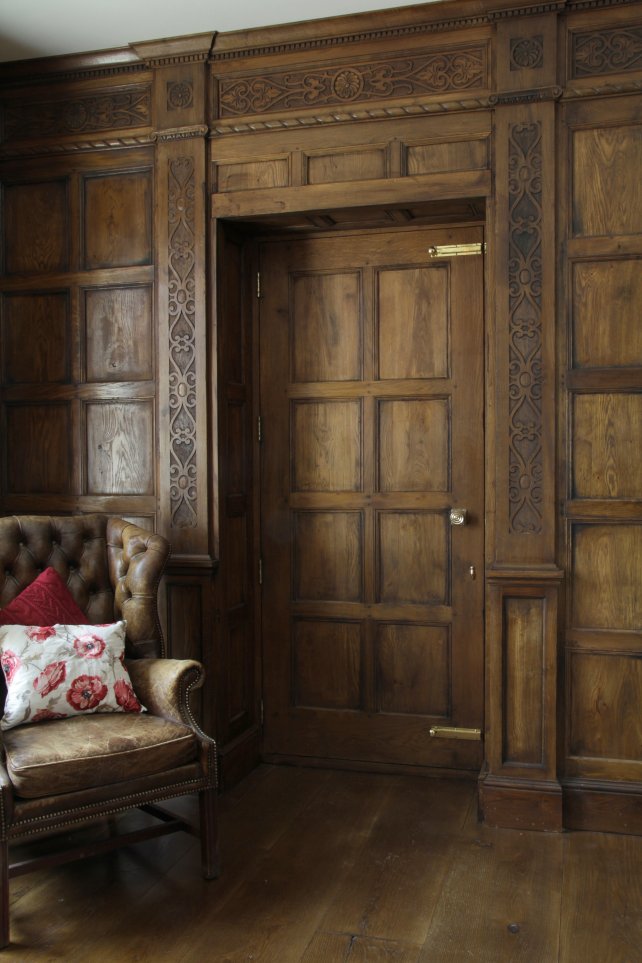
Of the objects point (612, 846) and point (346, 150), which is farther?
point (346, 150)

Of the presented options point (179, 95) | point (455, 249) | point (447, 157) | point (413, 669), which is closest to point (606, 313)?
point (455, 249)

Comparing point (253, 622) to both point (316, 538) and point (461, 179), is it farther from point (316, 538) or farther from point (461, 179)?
point (461, 179)

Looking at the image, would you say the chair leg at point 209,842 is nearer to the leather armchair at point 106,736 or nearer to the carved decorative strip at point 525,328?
the leather armchair at point 106,736

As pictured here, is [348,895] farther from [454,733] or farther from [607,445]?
[607,445]

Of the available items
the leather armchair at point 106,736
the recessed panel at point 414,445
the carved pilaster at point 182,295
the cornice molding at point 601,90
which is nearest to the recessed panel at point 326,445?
the recessed panel at point 414,445

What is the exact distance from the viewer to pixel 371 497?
3758mm

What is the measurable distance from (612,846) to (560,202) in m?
2.27

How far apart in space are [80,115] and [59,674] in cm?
232

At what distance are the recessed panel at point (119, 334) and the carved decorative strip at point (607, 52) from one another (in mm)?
1861

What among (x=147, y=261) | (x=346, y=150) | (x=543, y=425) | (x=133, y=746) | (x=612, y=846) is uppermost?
(x=346, y=150)

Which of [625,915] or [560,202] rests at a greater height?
[560,202]

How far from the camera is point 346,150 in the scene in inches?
135

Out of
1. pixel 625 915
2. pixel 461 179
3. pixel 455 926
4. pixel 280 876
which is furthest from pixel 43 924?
pixel 461 179

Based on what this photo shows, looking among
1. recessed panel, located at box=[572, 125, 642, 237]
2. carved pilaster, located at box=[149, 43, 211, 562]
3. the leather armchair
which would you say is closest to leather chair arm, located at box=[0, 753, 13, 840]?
the leather armchair
